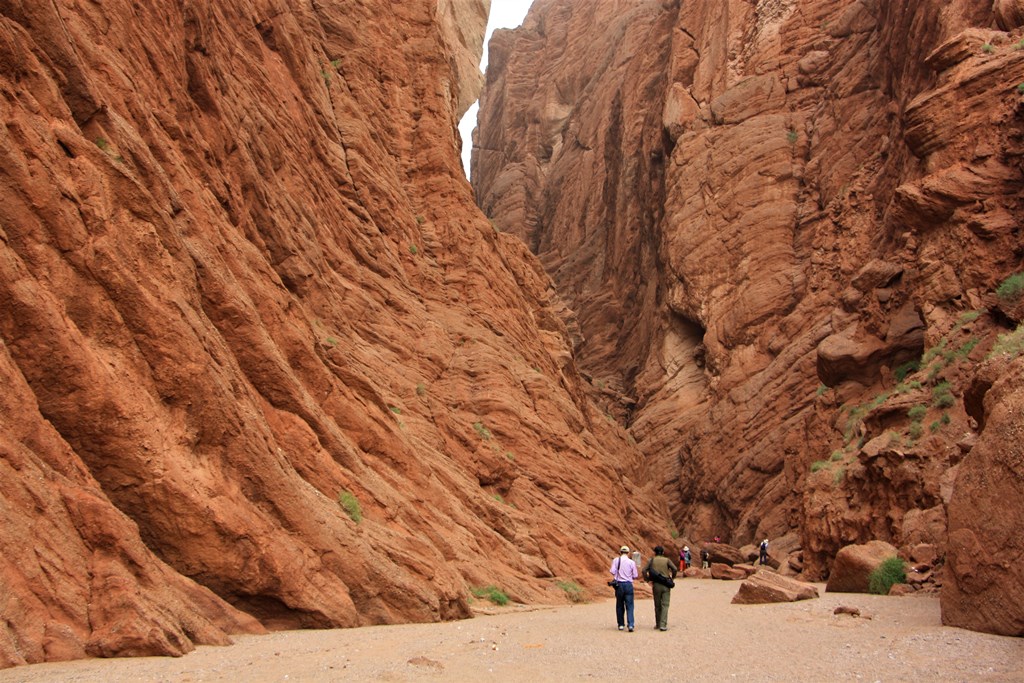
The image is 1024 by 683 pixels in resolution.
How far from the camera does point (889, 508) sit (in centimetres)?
2208

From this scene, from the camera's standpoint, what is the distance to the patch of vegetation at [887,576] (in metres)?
15.9

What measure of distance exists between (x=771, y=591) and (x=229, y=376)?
32.6 feet

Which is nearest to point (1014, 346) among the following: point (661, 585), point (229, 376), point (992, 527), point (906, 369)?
point (992, 527)

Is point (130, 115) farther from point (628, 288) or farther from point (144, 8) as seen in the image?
point (628, 288)

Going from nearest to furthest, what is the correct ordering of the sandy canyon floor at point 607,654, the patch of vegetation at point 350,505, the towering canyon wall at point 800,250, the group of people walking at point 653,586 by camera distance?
the sandy canyon floor at point 607,654, the group of people walking at point 653,586, the patch of vegetation at point 350,505, the towering canyon wall at point 800,250

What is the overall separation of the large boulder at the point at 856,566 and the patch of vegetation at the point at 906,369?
36.0ft

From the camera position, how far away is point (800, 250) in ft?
151

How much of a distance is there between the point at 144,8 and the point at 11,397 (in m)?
10.7

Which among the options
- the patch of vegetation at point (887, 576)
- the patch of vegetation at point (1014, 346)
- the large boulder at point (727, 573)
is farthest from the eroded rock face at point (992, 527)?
the large boulder at point (727, 573)

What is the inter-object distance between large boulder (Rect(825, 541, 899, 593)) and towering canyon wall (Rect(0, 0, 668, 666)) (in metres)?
5.57

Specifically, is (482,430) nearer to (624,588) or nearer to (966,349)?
(966,349)

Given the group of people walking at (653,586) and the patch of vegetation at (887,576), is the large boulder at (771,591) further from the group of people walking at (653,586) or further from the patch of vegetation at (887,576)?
the group of people walking at (653,586)

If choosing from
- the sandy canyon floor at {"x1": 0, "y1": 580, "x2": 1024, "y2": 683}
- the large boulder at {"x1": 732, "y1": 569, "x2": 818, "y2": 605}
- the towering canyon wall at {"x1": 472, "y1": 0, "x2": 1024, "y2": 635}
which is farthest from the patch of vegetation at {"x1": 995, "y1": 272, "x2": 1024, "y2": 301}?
the sandy canyon floor at {"x1": 0, "y1": 580, "x2": 1024, "y2": 683}

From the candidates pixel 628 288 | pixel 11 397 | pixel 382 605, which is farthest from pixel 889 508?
pixel 628 288
